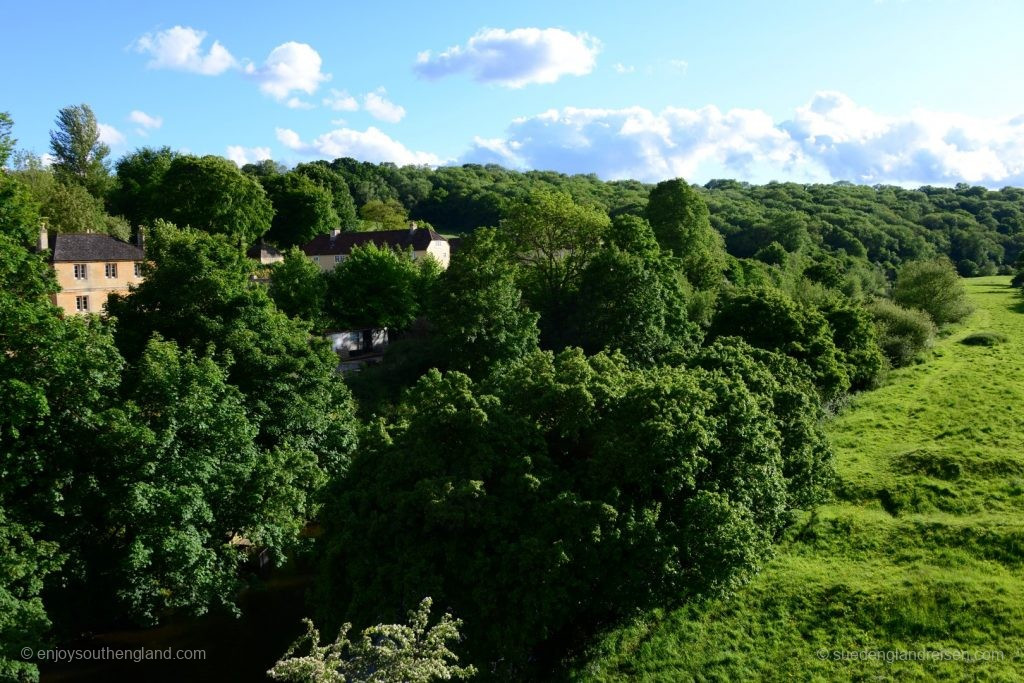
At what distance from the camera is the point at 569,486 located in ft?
68.8

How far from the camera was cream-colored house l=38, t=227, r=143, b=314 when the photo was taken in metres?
52.0

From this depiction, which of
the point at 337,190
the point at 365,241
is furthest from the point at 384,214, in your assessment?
the point at 365,241

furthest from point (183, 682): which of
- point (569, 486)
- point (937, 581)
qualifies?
point (937, 581)

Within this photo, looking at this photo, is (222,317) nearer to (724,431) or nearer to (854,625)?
(724,431)

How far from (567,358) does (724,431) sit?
6.41m

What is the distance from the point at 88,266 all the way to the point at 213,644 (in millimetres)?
39873

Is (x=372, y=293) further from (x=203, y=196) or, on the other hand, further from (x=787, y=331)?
(x=787, y=331)

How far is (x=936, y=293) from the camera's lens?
2653 inches

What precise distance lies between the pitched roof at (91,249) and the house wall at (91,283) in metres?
0.43

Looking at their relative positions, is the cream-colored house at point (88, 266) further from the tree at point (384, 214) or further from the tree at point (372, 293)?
the tree at point (384, 214)

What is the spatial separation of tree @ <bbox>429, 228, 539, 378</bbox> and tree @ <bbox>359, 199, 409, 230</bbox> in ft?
204

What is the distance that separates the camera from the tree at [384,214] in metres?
105

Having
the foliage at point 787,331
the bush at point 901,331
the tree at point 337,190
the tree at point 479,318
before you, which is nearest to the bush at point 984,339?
the bush at point 901,331

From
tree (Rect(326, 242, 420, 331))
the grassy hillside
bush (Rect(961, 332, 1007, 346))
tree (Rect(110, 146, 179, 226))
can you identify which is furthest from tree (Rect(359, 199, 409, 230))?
the grassy hillside
